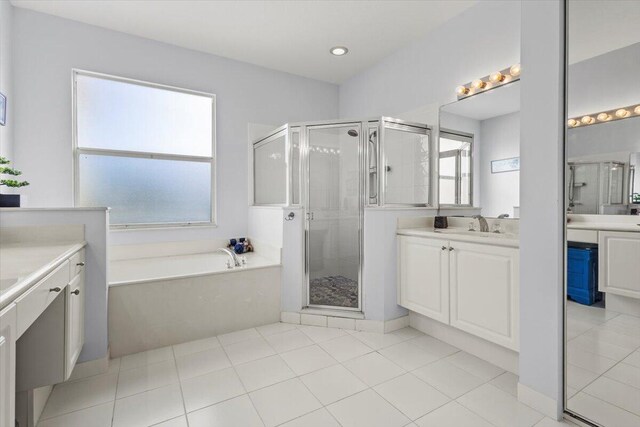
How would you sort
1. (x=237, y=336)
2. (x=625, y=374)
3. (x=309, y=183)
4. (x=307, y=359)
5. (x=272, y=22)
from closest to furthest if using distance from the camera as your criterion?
(x=625, y=374) < (x=307, y=359) < (x=237, y=336) < (x=272, y=22) < (x=309, y=183)

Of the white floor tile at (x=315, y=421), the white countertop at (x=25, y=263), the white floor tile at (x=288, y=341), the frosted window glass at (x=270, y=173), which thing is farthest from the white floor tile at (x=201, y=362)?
the frosted window glass at (x=270, y=173)

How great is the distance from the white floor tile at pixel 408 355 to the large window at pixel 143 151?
2.28m

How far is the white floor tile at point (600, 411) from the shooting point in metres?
1.33

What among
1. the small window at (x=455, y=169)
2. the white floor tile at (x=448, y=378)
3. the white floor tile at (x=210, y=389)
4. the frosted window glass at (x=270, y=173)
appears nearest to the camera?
the white floor tile at (x=210, y=389)

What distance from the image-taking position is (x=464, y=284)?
2.04 metres

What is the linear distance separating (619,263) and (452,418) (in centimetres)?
105

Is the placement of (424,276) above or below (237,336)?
above

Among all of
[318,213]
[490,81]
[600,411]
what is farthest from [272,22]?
[600,411]

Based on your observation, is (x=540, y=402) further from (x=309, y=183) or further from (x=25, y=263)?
(x=25, y=263)

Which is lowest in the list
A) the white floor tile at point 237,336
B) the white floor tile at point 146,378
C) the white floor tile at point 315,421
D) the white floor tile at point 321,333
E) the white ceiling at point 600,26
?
the white floor tile at point 315,421

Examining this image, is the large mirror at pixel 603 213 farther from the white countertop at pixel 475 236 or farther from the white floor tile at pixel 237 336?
the white floor tile at pixel 237 336

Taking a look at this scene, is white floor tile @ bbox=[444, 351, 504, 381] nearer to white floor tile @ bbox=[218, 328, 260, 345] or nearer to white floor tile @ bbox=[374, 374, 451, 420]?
white floor tile @ bbox=[374, 374, 451, 420]

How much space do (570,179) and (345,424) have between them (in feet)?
5.27

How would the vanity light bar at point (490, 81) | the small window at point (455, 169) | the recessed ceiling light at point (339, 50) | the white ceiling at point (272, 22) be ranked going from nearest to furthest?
the vanity light bar at point (490, 81), the white ceiling at point (272, 22), the small window at point (455, 169), the recessed ceiling light at point (339, 50)
